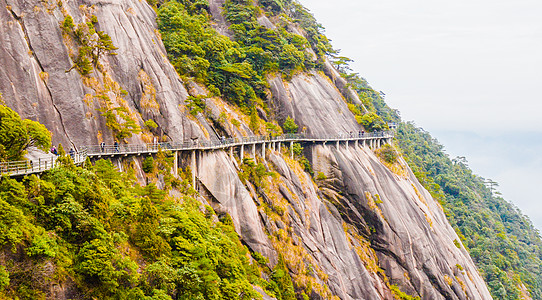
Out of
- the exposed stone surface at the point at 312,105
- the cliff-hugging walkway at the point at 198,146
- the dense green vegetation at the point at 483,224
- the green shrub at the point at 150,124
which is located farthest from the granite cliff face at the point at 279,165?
the dense green vegetation at the point at 483,224

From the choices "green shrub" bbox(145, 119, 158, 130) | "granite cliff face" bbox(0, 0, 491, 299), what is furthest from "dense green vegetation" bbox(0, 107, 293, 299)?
"granite cliff face" bbox(0, 0, 491, 299)

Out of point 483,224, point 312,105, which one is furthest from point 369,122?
point 483,224

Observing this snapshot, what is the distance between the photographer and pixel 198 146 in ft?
138

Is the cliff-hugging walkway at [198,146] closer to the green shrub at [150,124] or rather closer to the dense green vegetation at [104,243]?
the dense green vegetation at [104,243]

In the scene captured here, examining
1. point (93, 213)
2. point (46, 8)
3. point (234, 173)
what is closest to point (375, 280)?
point (234, 173)

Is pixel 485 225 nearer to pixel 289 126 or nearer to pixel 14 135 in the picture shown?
pixel 289 126

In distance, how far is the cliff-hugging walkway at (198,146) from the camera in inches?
863

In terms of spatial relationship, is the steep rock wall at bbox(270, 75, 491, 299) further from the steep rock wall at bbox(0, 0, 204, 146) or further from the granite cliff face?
the steep rock wall at bbox(0, 0, 204, 146)

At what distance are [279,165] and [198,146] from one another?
14.1 metres

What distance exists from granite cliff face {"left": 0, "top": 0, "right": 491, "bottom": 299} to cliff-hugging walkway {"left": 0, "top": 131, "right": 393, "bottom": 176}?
121cm

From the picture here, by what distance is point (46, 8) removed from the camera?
36.1 m

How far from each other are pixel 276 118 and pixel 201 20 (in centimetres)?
1956

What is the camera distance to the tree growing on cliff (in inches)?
856

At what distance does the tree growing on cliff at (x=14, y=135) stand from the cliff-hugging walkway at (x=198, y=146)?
0.88m
